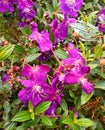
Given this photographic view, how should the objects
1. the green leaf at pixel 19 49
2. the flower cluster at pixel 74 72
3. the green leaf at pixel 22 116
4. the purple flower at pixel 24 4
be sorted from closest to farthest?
the flower cluster at pixel 74 72
the green leaf at pixel 22 116
the green leaf at pixel 19 49
the purple flower at pixel 24 4

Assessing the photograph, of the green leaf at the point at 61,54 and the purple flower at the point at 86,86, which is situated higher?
the green leaf at the point at 61,54

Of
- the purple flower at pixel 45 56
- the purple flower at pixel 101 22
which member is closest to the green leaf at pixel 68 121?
the purple flower at pixel 45 56

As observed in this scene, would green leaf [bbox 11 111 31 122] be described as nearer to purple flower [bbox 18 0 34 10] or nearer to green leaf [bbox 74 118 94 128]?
green leaf [bbox 74 118 94 128]

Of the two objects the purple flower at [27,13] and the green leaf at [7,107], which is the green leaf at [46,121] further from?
the purple flower at [27,13]

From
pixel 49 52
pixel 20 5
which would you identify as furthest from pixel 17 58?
pixel 20 5

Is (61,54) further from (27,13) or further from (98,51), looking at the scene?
(27,13)

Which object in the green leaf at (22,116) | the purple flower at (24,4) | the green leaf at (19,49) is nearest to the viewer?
the green leaf at (22,116)
